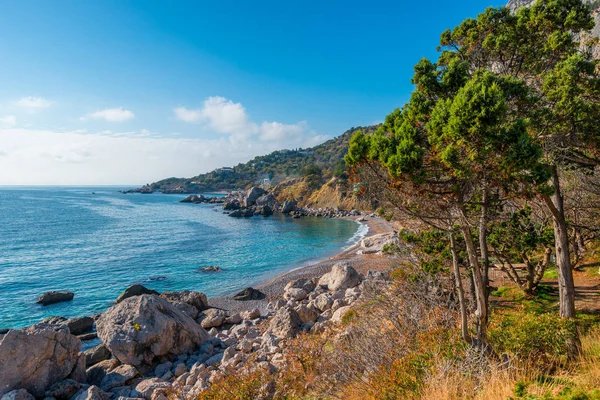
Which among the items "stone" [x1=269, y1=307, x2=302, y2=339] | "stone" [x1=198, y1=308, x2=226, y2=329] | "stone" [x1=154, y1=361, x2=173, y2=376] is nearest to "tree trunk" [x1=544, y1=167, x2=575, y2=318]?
"stone" [x1=269, y1=307, x2=302, y2=339]

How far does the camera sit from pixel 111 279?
2662 cm

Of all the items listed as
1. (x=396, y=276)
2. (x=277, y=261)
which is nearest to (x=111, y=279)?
(x=277, y=261)

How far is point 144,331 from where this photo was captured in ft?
40.9

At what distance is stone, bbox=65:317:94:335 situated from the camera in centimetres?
1724

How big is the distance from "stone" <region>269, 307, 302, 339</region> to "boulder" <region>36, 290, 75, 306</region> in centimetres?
1654

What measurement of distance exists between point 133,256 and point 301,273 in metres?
19.3

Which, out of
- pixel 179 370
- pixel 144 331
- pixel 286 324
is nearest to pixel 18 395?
pixel 144 331

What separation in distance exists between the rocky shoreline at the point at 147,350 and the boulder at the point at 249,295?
346cm

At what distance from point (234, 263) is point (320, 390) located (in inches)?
1044

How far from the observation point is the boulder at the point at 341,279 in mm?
21438

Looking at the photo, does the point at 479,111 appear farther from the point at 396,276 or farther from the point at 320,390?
the point at 396,276

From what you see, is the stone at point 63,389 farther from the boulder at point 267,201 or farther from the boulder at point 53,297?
the boulder at point 267,201

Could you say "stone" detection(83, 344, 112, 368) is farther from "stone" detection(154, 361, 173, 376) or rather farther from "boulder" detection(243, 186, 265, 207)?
"boulder" detection(243, 186, 265, 207)

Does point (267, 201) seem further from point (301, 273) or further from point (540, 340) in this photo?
point (540, 340)
